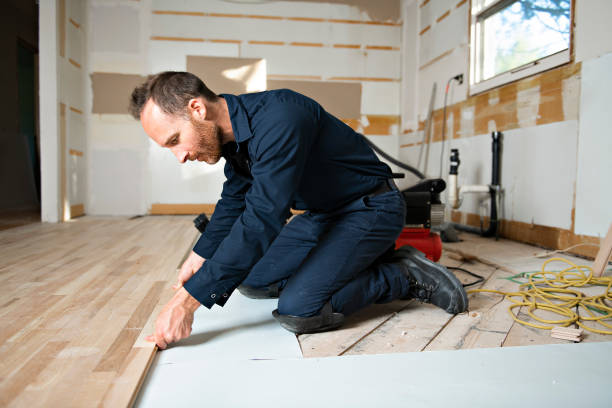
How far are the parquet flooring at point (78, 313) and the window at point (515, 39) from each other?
9.12 feet

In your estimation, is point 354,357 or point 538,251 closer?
point 354,357

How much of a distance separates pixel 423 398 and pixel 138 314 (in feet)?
3.44

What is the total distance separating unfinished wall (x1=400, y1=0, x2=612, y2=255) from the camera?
2482mm

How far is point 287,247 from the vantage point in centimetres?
167

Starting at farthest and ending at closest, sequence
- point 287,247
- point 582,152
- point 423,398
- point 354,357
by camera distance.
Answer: point 582,152 < point 287,247 < point 354,357 < point 423,398

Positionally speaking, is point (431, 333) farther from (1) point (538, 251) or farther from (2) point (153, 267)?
(1) point (538, 251)

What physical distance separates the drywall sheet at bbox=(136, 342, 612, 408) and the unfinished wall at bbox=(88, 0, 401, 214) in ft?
13.5

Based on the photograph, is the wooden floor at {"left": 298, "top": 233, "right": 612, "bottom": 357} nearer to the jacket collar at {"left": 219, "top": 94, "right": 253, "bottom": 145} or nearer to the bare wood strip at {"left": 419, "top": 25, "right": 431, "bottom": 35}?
the jacket collar at {"left": 219, "top": 94, "right": 253, "bottom": 145}

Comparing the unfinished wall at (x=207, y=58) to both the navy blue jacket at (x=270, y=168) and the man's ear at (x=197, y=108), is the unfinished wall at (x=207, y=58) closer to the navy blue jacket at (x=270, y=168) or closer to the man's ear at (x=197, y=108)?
the navy blue jacket at (x=270, y=168)

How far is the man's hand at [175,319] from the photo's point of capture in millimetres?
1179

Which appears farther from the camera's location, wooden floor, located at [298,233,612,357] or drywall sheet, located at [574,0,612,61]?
drywall sheet, located at [574,0,612,61]

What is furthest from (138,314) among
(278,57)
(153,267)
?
(278,57)

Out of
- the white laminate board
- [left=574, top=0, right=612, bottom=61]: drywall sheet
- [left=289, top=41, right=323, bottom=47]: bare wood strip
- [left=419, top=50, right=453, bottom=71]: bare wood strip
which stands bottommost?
the white laminate board

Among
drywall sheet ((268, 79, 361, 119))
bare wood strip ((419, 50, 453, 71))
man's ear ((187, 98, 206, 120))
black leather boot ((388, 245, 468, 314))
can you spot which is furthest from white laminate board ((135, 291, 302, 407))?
drywall sheet ((268, 79, 361, 119))
